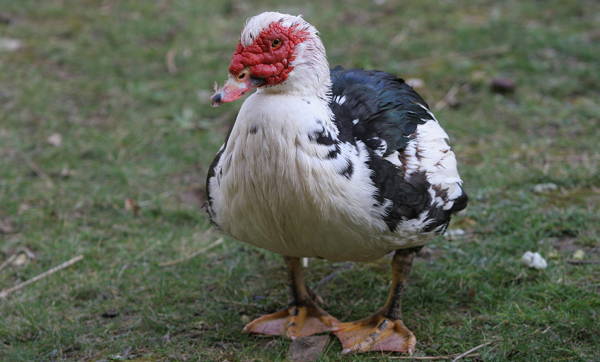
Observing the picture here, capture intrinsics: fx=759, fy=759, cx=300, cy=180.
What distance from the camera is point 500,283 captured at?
3.81m

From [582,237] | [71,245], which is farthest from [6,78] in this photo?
[582,237]

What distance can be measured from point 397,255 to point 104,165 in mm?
2623

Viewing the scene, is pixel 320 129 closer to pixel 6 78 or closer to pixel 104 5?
pixel 6 78

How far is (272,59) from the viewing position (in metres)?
2.80

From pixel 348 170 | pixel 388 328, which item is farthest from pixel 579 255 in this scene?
pixel 348 170

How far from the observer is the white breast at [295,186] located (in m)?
2.80

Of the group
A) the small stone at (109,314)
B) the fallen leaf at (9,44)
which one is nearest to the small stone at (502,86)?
the small stone at (109,314)

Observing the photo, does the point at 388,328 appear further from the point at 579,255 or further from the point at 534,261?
the point at 579,255

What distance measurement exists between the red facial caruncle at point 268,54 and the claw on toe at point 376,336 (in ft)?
4.22

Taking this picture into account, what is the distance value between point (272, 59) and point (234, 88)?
18 cm

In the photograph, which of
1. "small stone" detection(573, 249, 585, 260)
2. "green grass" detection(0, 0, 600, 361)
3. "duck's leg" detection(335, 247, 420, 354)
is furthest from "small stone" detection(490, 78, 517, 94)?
"duck's leg" detection(335, 247, 420, 354)

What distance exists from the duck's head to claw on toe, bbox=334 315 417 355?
3.93 feet

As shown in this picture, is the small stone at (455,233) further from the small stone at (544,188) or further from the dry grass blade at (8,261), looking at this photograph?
the dry grass blade at (8,261)

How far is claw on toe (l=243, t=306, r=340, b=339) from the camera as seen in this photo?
356 cm
